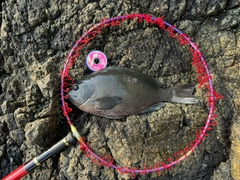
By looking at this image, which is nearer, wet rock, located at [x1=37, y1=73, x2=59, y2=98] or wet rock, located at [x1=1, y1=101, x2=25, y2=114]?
wet rock, located at [x1=37, y1=73, x2=59, y2=98]

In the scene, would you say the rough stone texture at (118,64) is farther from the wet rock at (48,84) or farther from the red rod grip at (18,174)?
the red rod grip at (18,174)

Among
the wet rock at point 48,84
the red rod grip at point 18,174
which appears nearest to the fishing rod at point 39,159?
the red rod grip at point 18,174

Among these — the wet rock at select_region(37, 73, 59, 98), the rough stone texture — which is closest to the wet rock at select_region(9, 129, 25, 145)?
the rough stone texture

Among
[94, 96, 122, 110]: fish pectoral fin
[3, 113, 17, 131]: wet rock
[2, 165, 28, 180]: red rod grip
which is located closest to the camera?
[2, 165, 28, 180]: red rod grip

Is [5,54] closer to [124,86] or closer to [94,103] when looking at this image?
Answer: [94,103]

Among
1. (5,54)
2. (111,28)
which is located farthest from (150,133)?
(5,54)

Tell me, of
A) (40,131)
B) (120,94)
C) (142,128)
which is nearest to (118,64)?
(120,94)

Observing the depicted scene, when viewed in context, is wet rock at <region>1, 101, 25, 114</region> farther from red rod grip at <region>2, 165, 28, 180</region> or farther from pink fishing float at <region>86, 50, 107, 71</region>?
pink fishing float at <region>86, 50, 107, 71</region>

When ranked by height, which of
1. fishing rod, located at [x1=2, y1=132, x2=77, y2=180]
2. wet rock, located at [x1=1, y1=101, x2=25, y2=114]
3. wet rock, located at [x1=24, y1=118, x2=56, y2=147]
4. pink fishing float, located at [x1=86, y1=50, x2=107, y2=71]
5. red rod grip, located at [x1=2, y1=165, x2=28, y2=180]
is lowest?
red rod grip, located at [x1=2, y1=165, x2=28, y2=180]
